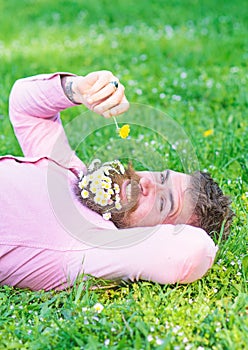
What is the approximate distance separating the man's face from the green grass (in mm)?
256

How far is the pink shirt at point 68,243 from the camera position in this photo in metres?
2.74

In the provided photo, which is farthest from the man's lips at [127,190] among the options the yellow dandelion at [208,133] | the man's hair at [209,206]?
the yellow dandelion at [208,133]

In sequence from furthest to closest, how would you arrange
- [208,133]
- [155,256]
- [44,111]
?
[208,133] → [44,111] → [155,256]

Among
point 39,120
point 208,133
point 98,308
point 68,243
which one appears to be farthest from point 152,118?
point 98,308

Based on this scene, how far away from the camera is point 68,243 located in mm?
2816

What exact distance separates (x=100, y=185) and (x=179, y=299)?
61cm

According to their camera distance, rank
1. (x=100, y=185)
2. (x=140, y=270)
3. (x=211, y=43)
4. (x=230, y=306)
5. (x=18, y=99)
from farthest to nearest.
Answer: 1. (x=211, y=43)
2. (x=18, y=99)
3. (x=100, y=185)
4. (x=140, y=270)
5. (x=230, y=306)

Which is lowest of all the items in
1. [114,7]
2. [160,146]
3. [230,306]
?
[114,7]

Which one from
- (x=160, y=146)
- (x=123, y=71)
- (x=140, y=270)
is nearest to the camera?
(x=140, y=270)

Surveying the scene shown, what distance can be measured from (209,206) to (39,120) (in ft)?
3.45

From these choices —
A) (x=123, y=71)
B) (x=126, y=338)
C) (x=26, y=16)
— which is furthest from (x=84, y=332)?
(x=26, y=16)

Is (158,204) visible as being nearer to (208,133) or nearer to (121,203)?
(121,203)

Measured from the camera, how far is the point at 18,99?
3465 millimetres

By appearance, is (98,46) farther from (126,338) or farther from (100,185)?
(126,338)
